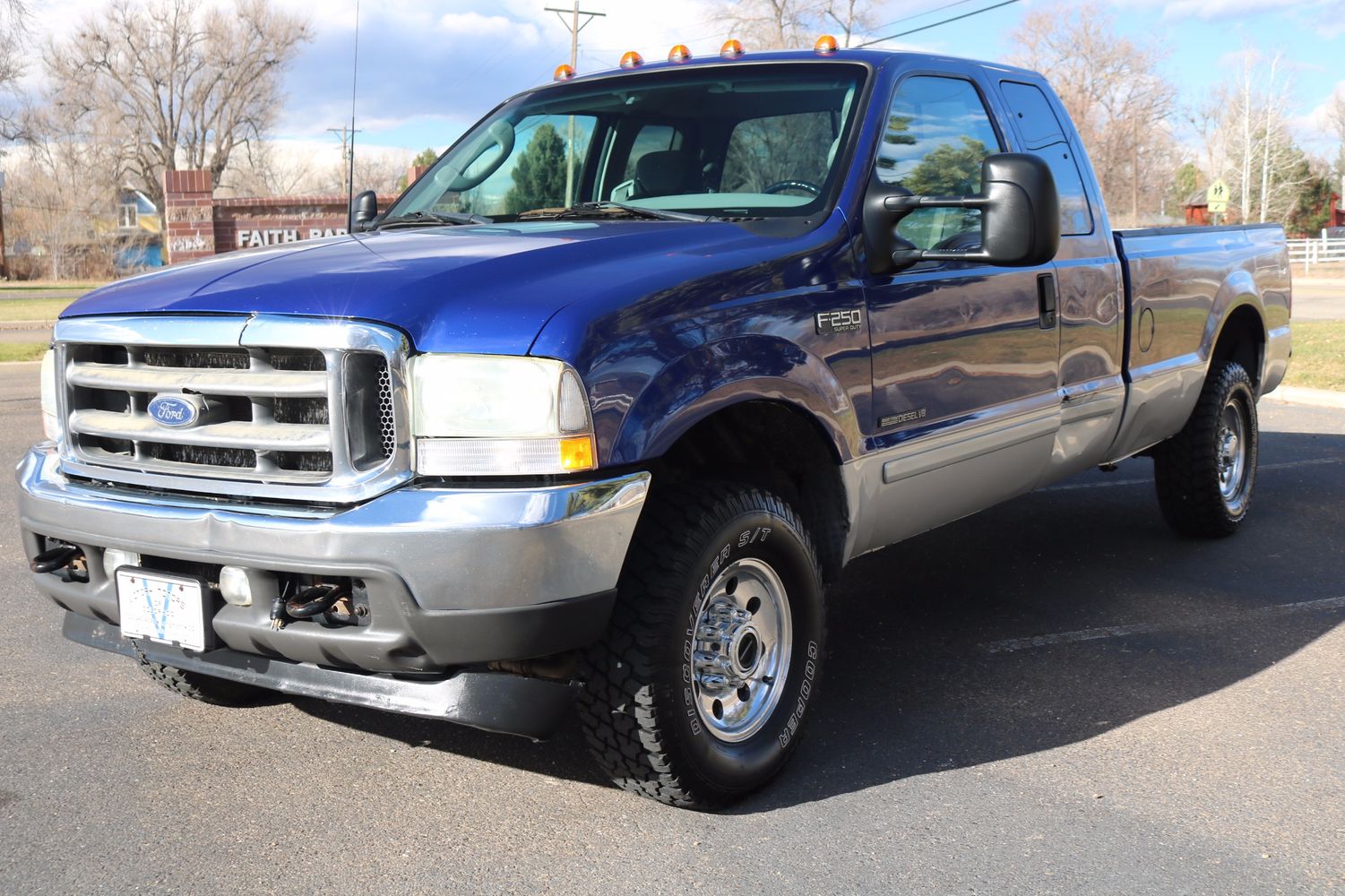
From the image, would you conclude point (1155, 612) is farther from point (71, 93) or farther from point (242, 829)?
point (71, 93)

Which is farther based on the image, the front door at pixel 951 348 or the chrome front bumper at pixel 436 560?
the front door at pixel 951 348

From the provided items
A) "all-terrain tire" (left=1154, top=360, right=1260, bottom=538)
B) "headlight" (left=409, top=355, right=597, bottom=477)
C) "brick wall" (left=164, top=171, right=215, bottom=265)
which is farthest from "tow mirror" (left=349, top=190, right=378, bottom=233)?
"brick wall" (left=164, top=171, right=215, bottom=265)

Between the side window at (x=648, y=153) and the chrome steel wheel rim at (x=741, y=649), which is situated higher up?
the side window at (x=648, y=153)

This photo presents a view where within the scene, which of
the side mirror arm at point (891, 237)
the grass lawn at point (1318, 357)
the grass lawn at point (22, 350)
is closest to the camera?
the side mirror arm at point (891, 237)

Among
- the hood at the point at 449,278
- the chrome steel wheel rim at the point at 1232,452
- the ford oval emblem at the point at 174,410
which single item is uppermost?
the hood at the point at 449,278

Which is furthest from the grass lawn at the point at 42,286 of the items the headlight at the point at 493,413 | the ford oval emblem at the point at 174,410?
the headlight at the point at 493,413

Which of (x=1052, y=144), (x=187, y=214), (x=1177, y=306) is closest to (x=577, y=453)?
(x=1052, y=144)

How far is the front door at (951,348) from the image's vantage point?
12.8 ft

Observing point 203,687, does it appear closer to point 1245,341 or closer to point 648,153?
point 648,153

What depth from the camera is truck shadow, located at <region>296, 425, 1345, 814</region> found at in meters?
3.79

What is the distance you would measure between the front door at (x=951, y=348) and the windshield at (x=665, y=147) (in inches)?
9.8

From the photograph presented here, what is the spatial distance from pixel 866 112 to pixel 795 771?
200 cm

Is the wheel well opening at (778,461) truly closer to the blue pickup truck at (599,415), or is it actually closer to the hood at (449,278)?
the blue pickup truck at (599,415)

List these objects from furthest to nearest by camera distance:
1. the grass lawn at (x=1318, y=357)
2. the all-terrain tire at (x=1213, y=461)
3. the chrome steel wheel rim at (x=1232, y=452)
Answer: the grass lawn at (x=1318, y=357)
the chrome steel wheel rim at (x=1232, y=452)
the all-terrain tire at (x=1213, y=461)
